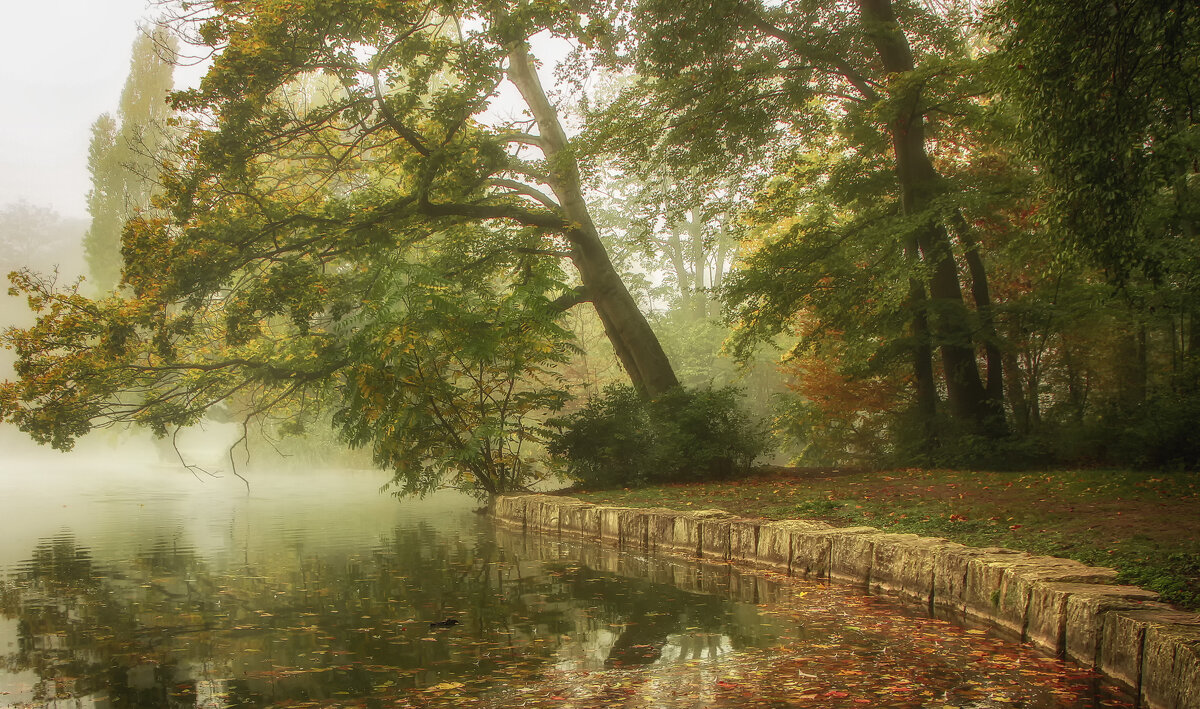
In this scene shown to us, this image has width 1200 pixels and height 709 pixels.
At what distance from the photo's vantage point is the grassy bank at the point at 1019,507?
5.56 meters

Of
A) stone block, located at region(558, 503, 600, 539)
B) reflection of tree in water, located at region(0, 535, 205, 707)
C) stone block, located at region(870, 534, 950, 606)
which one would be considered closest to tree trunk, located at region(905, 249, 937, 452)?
stone block, located at region(558, 503, 600, 539)

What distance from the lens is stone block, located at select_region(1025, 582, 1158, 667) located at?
4176 mm

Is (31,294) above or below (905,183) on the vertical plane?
below

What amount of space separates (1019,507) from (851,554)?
98.2 inches

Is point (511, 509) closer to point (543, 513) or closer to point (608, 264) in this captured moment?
point (543, 513)

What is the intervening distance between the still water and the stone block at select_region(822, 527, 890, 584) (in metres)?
0.20

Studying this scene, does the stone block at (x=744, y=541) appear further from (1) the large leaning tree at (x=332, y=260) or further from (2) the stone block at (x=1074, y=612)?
(1) the large leaning tree at (x=332, y=260)

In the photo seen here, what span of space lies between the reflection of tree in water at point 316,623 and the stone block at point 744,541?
1.30 m

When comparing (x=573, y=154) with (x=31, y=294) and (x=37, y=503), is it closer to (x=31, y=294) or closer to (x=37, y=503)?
(x=31, y=294)

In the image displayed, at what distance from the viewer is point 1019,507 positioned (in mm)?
8141

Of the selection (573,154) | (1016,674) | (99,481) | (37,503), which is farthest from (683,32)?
(99,481)

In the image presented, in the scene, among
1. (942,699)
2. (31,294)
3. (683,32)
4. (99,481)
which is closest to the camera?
(942,699)

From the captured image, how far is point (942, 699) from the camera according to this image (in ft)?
12.1

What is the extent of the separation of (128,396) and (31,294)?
2729 centimetres
